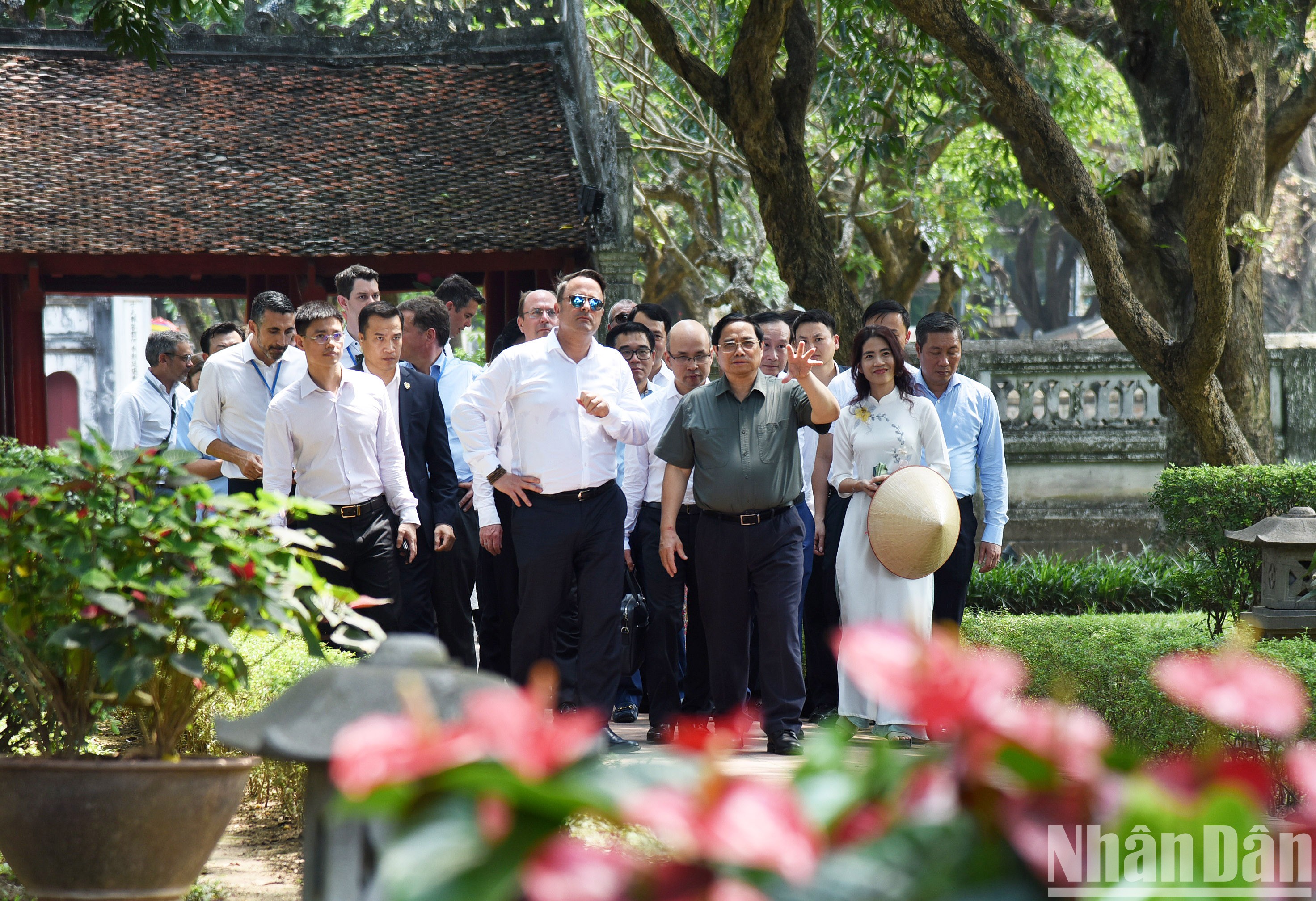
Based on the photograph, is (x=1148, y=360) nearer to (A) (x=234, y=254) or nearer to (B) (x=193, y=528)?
(B) (x=193, y=528)

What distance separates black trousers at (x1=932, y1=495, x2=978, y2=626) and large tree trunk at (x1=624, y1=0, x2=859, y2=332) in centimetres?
272

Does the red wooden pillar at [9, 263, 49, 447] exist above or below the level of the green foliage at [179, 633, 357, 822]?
above

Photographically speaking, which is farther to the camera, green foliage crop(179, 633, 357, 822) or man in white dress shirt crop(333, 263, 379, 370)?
man in white dress shirt crop(333, 263, 379, 370)

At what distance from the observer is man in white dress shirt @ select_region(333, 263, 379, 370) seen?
7781mm

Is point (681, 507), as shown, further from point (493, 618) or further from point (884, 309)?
point (884, 309)

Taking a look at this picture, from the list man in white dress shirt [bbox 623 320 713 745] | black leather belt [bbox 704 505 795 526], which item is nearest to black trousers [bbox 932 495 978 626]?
black leather belt [bbox 704 505 795 526]

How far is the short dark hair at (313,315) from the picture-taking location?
632 cm

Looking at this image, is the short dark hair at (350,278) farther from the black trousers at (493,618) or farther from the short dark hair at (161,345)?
the short dark hair at (161,345)

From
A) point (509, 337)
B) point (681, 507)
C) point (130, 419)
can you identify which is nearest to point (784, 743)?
point (681, 507)

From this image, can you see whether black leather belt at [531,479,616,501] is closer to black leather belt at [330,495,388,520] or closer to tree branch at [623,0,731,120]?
black leather belt at [330,495,388,520]

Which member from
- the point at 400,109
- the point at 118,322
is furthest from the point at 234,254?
the point at 118,322

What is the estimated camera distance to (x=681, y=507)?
7211mm

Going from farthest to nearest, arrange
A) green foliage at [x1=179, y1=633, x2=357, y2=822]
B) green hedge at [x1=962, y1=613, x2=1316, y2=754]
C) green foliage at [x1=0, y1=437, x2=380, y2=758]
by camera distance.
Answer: green hedge at [x1=962, y1=613, x2=1316, y2=754] → green foliage at [x1=179, y1=633, x2=357, y2=822] → green foliage at [x1=0, y1=437, x2=380, y2=758]

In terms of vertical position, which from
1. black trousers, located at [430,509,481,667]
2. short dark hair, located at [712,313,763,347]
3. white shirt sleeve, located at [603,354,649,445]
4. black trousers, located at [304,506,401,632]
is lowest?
black trousers, located at [430,509,481,667]
